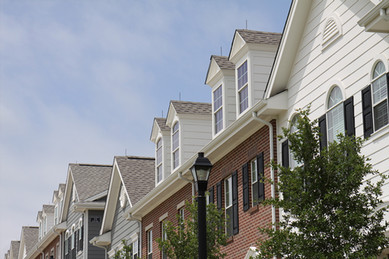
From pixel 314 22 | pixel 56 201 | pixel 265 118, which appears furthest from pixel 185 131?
pixel 56 201

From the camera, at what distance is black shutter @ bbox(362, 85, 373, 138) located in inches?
641

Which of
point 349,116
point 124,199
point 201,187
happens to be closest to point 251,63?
point 349,116

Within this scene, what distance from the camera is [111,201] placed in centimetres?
3791

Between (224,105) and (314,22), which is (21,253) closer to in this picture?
(224,105)

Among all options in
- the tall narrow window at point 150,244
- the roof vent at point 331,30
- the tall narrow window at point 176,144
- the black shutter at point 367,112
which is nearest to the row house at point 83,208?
the tall narrow window at point 150,244

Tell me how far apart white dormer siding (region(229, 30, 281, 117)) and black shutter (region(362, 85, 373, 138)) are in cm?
622

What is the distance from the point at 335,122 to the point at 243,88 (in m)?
5.76

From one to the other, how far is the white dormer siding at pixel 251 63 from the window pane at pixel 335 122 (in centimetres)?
453

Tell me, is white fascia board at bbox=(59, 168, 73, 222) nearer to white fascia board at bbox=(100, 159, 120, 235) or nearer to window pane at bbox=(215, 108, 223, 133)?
white fascia board at bbox=(100, 159, 120, 235)

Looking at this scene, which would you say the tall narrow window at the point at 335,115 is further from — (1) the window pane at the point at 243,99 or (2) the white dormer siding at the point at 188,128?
(2) the white dormer siding at the point at 188,128

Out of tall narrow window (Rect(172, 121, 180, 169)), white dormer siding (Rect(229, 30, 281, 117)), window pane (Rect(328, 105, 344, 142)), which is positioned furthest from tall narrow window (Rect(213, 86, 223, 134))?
window pane (Rect(328, 105, 344, 142))

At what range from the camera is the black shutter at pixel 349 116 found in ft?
55.8

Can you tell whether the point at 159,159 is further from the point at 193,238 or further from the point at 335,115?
the point at 335,115

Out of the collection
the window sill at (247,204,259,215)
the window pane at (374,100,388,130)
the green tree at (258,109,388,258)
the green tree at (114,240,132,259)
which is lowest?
the green tree at (258,109,388,258)
